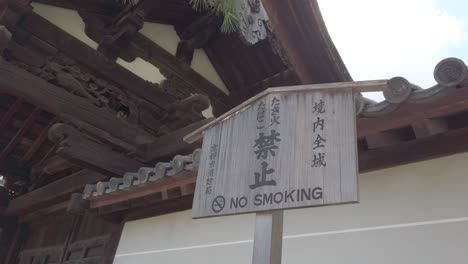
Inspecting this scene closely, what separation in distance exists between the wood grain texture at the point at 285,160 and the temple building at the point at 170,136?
375mm

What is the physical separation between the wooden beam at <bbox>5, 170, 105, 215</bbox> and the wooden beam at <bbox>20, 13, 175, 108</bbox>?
1.22 m

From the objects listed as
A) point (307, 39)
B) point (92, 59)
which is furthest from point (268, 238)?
point (92, 59)

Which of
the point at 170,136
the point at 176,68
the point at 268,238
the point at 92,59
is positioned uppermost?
the point at 176,68

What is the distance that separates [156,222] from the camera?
4.38 metres

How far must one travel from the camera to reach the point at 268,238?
188 centimetres

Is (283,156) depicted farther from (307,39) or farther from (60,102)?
(60,102)

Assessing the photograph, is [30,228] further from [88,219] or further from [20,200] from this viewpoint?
[88,219]

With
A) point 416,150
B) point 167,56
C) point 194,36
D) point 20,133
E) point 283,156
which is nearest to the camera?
point 283,156

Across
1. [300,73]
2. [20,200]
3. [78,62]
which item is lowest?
[20,200]

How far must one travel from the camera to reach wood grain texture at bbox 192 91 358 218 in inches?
70.7

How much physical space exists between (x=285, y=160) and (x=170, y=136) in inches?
104

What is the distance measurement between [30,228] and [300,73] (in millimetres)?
5367

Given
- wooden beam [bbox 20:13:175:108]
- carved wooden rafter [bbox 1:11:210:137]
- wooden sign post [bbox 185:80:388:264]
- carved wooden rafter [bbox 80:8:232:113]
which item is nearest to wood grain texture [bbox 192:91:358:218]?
wooden sign post [bbox 185:80:388:264]

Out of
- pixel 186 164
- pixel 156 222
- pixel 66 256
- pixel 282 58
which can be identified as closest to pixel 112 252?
pixel 156 222
